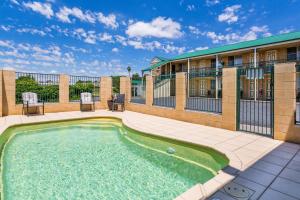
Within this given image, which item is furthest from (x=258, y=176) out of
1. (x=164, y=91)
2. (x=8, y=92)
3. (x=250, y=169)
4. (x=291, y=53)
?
(x=291, y=53)

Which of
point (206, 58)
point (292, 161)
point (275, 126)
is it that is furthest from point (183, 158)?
point (206, 58)

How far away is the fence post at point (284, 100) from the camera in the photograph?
194 inches

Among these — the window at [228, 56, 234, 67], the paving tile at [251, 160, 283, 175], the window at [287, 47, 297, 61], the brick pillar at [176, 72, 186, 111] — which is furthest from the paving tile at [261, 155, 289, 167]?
the window at [228, 56, 234, 67]

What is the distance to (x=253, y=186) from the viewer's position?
2701 mm

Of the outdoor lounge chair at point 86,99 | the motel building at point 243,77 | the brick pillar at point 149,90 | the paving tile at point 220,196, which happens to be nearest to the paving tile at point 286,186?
the paving tile at point 220,196

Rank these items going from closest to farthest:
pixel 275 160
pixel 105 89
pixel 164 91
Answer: pixel 275 160, pixel 164 91, pixel 105 89

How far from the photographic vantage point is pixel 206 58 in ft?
80.9

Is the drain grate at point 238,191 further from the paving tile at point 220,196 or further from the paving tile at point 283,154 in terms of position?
the paving tile at point 283,154

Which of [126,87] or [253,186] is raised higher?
[126,87]

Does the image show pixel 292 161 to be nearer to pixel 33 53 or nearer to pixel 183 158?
pixel 183 158

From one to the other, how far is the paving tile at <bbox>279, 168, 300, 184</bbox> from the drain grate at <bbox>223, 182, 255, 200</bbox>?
0.99 meters

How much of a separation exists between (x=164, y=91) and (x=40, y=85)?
7.34 m

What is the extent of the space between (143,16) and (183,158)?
642 inches

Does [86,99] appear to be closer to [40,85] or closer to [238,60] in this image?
[40,85]
